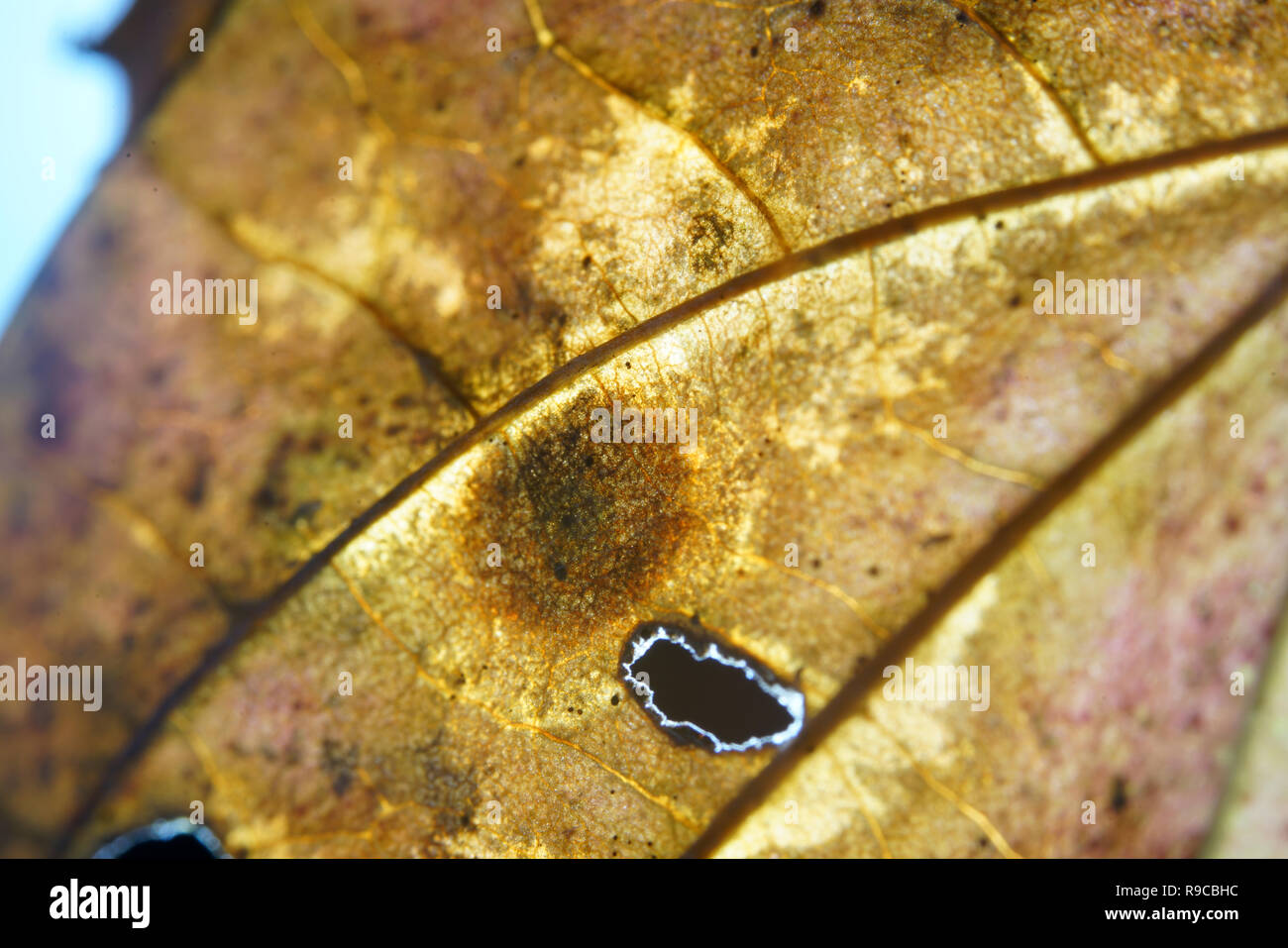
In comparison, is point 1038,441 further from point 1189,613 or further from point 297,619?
point 297,619

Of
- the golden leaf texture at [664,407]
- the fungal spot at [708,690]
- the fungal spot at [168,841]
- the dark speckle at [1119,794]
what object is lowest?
the fungal spot at [168,841]
